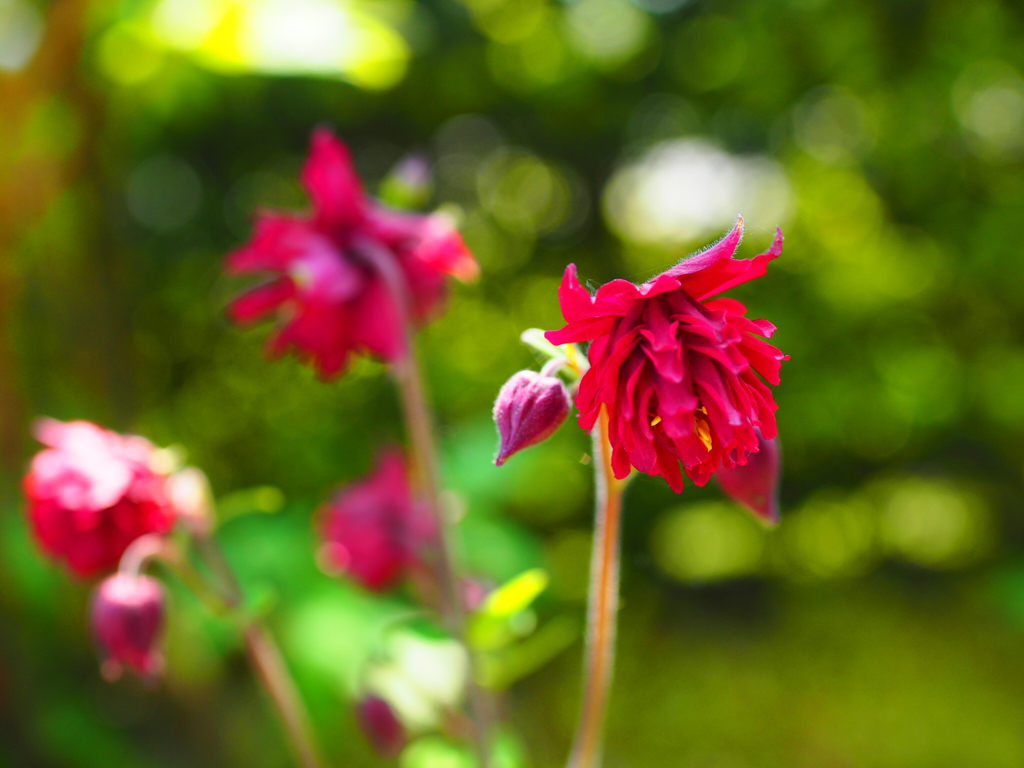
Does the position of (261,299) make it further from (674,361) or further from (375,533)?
(674,361)

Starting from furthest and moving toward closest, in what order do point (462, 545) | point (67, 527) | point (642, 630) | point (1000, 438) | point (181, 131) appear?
1. point (642, 630)
2. point (1000, 438)
3. point (181, 131)
4. point (462, 545)
5. point (67, 527)

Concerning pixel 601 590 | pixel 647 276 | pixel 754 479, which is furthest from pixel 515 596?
pixel 647 276

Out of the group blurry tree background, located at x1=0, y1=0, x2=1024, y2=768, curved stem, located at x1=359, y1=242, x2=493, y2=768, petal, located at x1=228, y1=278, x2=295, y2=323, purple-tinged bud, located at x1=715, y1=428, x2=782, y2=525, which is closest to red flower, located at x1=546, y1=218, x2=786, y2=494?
purple-tinged bud, located at x1=715, y1=428, x2=782, y2=525

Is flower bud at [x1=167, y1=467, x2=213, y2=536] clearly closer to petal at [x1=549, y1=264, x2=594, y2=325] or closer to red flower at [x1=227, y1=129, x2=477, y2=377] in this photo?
red flower at [x1=227, y1=129, x2=477, y2=377]

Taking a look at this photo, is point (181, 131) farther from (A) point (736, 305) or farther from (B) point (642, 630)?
(A) point (736, 305)

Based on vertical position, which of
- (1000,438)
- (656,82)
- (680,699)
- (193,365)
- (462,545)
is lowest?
Result: (680,699)

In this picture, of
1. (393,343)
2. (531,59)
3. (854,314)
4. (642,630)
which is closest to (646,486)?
(642,630)
